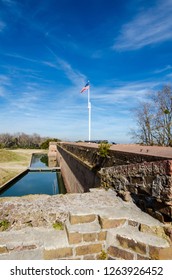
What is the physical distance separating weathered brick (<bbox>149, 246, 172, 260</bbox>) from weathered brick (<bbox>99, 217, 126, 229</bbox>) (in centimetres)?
58

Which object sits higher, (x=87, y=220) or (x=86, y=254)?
(x=87, y=220)

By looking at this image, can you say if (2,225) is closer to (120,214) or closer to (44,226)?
(44,226)

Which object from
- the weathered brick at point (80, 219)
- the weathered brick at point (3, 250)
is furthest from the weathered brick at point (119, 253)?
the weathered brick at point (3, 250)

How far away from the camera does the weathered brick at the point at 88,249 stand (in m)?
2.91

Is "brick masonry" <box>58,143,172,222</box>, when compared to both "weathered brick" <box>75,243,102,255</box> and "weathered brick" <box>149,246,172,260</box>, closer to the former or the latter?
"weathered brick" <box>149,246,172,260</box>

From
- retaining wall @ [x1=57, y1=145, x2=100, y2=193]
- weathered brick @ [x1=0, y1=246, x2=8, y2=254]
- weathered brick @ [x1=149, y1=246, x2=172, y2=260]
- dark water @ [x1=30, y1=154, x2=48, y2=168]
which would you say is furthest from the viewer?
dark water @ [x1=30, y1=154, x2=48, y2=168]

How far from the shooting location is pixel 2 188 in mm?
18156

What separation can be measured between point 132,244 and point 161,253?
0.38 m

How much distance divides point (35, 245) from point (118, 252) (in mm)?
1201

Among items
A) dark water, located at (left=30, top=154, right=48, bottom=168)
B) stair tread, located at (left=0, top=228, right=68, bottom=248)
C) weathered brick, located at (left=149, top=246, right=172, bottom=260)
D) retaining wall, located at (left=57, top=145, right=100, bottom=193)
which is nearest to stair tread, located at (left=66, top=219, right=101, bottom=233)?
stair tread, located at (left=0, top=228, right=68, bottom=248)

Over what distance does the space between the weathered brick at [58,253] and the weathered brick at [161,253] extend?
3.74ft

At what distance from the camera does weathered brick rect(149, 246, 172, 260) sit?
2582 millimetres
